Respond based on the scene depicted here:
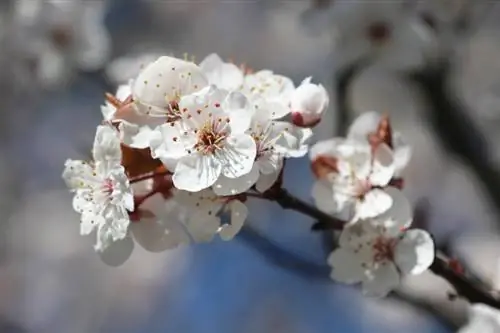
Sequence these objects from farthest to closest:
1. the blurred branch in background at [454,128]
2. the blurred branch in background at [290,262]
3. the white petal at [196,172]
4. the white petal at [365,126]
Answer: the blurred branch in background at [454,128] < the blurred branch in background at [290,262] < the white petal at [365,126] < the white petal at [196,172]

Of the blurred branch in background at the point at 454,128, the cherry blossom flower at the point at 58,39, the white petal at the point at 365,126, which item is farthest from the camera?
the cherry blossom flower at the point at 58,39

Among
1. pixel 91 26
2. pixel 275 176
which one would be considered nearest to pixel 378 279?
pixel 275 176

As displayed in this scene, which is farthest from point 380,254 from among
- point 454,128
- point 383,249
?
point 454,128

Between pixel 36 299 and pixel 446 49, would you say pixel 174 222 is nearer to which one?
pixel 446 49

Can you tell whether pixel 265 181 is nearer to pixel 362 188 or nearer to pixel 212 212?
pixel 212 212

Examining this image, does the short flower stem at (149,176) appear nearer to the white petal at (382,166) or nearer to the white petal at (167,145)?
the white petal at (167,145)

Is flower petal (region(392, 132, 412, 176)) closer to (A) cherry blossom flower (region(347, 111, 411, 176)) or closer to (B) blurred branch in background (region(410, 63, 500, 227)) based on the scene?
(A) cherry blossom flower (region(347, 111, 411, 176))

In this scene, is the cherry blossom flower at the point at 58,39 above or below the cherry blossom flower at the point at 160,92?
below

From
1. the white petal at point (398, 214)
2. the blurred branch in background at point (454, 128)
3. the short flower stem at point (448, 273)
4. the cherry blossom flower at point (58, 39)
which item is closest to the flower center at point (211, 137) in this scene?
the short flower stem at point (448, 273)
